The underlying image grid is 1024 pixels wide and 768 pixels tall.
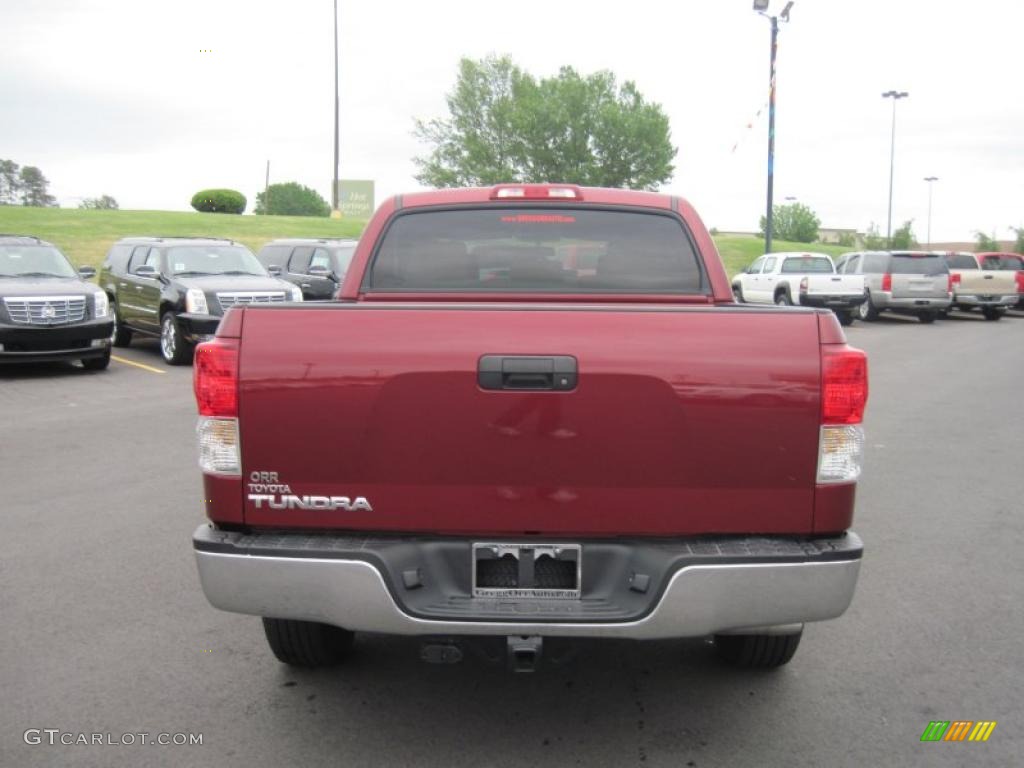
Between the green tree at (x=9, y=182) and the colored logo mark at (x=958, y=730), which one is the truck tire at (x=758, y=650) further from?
the green tree at (x=9, y=182)

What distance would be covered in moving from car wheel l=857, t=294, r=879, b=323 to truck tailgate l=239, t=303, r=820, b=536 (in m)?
23.5

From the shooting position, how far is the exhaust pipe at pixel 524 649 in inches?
116

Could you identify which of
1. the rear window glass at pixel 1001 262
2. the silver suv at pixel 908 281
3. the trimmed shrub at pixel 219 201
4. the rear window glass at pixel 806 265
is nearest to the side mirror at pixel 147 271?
the rear window glass at pixel 806 265

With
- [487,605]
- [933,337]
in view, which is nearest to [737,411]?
[487,605]

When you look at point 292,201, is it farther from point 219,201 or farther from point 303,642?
point 303,642

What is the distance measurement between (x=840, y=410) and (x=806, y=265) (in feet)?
77.2

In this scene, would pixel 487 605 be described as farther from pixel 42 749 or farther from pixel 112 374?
pixel 112 374

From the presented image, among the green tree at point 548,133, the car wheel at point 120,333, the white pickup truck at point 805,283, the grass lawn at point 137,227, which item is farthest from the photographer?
the green tree at point 548,133

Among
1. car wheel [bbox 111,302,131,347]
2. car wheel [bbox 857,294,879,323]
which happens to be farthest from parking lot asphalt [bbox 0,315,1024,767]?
car wheel [bbox 857,294,879,323]

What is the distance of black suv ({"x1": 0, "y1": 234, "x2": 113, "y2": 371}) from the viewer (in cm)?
1261

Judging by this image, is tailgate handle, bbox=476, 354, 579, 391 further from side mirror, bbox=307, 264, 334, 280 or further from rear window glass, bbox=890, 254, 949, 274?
rear window glass, bbox=890, 254, 949, 274

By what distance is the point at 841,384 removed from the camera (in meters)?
2.95

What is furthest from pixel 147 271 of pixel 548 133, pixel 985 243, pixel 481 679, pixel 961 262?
pixel 985 243

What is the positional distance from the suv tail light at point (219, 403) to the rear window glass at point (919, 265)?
79.2ft
